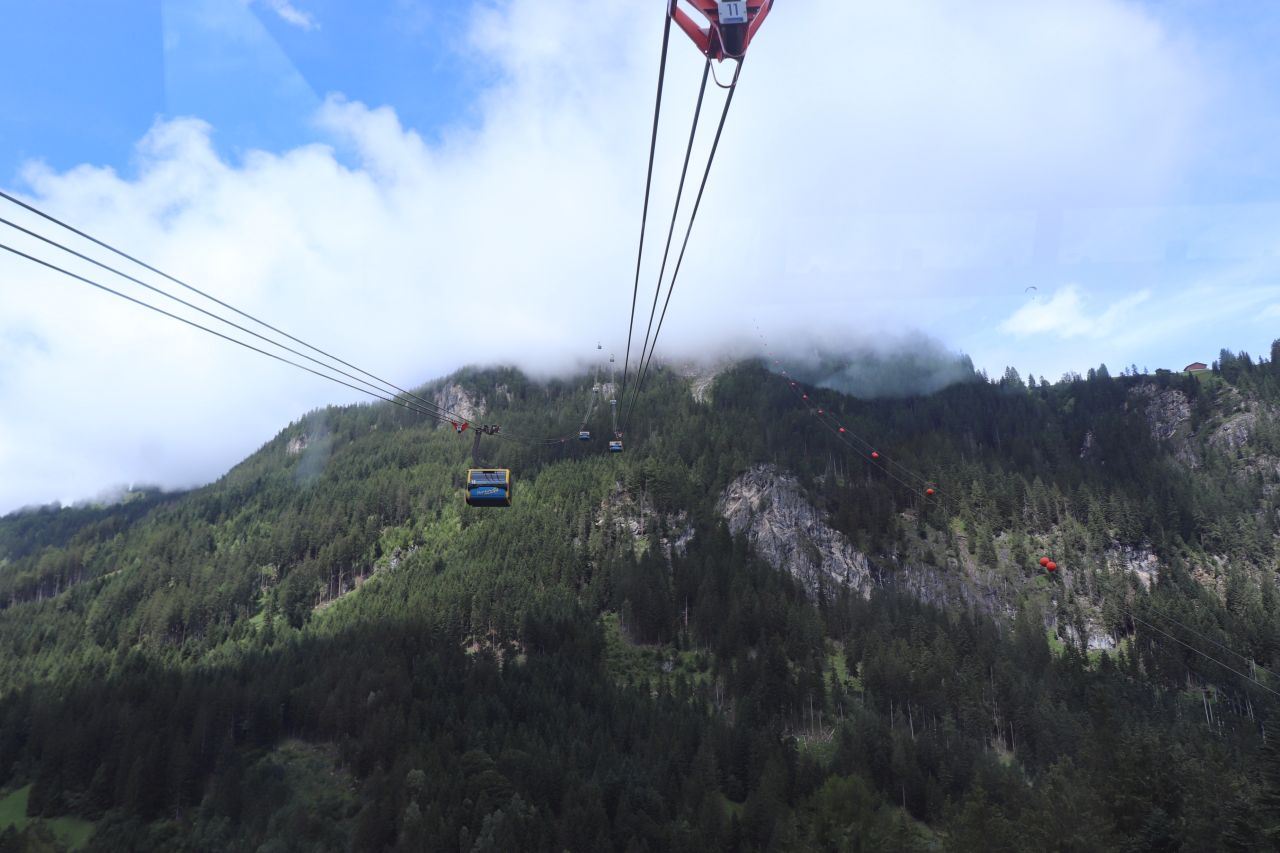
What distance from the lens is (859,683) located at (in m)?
133

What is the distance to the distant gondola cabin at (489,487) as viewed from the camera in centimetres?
A: 4316

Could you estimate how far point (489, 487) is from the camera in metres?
44.0

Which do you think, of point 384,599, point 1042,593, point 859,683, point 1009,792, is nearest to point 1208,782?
point 1009,792

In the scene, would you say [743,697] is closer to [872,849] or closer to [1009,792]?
[1009,792]

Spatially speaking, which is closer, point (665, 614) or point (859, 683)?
point (859, 683)

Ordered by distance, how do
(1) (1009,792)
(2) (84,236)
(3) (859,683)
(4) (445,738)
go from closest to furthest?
(2) (84,236) < (1) (1009,792) < (4) (445,738) < (3) (859,683)

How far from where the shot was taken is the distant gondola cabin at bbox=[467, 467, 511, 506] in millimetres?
43156

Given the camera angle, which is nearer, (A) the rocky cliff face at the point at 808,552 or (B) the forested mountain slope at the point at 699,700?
(B) the forested mountain slope at the point at 699,700

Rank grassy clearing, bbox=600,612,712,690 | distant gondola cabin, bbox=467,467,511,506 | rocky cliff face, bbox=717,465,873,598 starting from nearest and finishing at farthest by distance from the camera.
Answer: distant gondola cabin, bbox=467,467,511,506
grassy clearing, bbox=600,612,712,690
rocky cliff face, bbox=717,465,873,598

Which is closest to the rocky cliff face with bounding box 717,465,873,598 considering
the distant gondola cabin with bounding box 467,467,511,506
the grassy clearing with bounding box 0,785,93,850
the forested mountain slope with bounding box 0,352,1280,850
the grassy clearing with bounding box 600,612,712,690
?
the forested mountain slope with bounding box 0,352,1280,850

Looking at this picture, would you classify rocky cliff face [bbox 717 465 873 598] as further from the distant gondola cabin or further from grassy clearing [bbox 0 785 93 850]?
the distant gondola cabin

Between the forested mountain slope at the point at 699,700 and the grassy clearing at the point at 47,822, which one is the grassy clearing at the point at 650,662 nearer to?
→ the forested mountain slope at the point at 699,700

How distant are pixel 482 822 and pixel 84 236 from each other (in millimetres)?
77714

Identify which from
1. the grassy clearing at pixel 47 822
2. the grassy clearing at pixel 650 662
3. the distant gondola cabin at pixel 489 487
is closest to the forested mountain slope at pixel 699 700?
the grassy clearing at pixel 650 662
